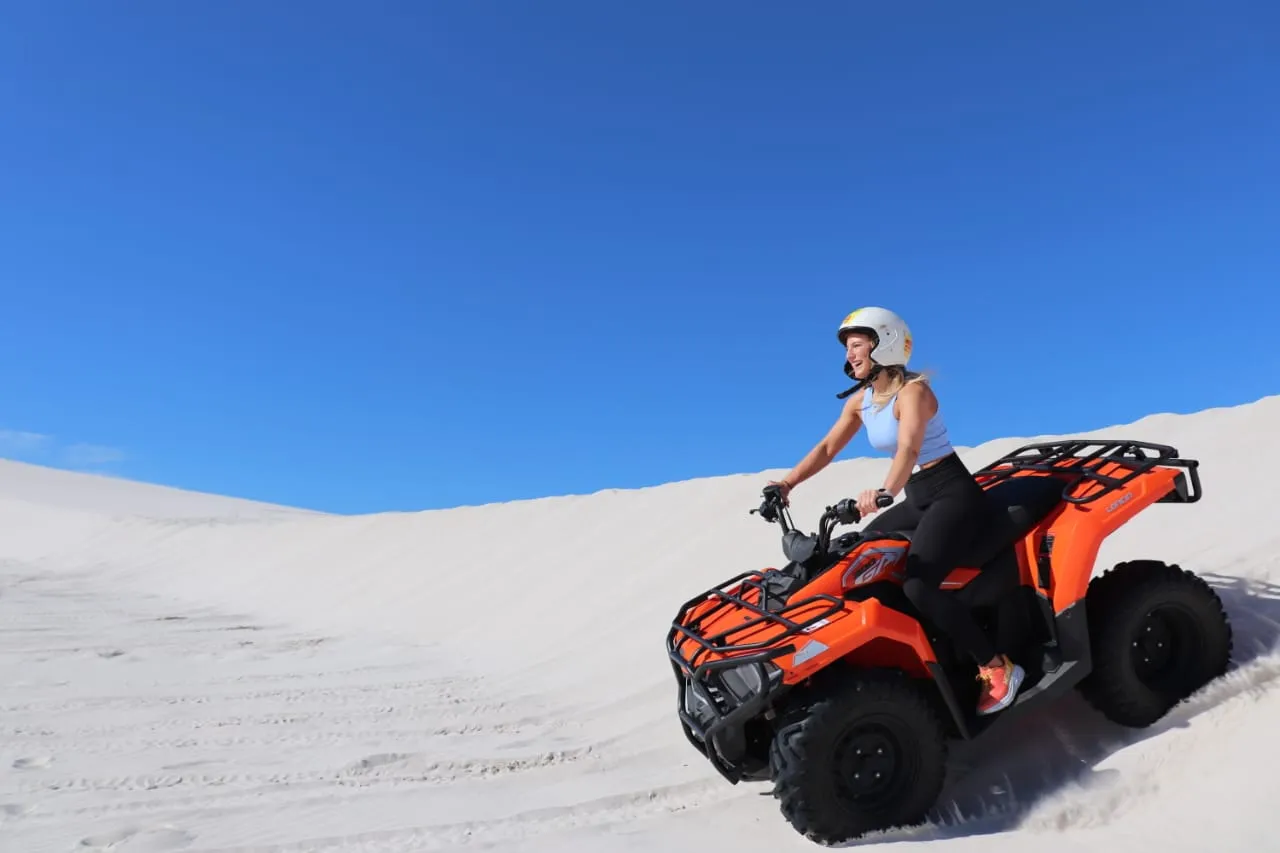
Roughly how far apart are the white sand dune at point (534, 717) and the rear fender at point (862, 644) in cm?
68

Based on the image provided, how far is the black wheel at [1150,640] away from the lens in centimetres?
394

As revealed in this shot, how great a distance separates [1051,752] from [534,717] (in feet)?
12.1

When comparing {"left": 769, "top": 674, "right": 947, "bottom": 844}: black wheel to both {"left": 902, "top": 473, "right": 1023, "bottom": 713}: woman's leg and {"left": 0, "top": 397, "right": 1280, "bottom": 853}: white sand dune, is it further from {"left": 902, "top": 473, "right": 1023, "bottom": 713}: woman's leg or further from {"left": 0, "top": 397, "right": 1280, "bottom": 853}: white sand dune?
{"left": 902, "top": 473, "right": 1023, "bottom": 713}: woman's leg

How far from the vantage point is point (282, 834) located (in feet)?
13.4

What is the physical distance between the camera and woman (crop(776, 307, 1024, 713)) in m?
3.72

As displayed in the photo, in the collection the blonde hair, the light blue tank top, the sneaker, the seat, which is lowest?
the sneaker

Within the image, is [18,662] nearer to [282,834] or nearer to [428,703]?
[428,703]

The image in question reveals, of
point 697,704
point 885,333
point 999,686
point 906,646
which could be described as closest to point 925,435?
point 885,333

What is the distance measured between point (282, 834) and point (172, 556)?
21534 mm

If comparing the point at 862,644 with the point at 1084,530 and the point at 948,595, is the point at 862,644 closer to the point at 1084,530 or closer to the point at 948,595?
the point at 948,595

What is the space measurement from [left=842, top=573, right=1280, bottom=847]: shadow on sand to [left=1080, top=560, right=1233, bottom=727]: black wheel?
0.28 feet

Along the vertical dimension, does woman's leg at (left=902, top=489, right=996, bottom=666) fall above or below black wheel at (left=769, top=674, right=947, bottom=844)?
above

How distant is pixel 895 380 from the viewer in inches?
159

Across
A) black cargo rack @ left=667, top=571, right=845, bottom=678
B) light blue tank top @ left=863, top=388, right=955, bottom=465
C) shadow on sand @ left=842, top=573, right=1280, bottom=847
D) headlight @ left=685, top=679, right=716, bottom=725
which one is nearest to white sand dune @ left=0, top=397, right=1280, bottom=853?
shadow on sand @ left=842, top=573, right=1280, bottom=847
